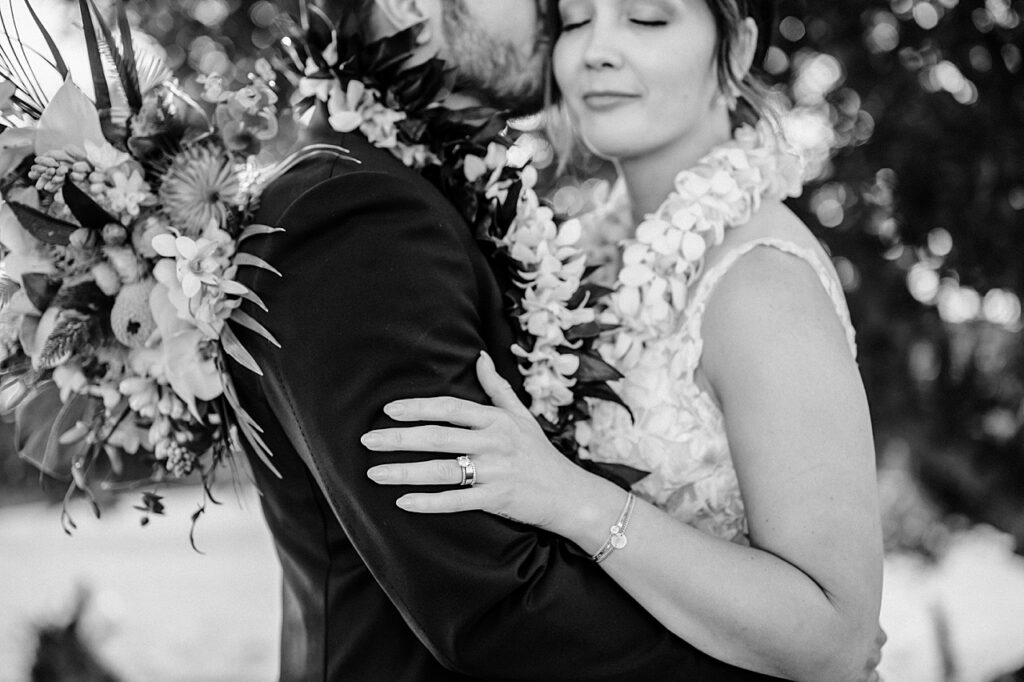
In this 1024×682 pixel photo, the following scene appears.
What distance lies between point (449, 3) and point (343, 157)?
1.56ft

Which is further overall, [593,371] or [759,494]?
[593,371]

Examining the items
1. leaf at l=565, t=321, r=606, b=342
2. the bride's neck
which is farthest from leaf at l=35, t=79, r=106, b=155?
the bride's neck

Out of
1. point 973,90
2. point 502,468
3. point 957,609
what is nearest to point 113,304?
point 502,468

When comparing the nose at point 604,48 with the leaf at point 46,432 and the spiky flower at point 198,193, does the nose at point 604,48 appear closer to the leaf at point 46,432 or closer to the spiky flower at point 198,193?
the spiky flower at point 198,193

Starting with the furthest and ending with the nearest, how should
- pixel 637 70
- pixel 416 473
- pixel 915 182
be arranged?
1. pixel 915 182
2. pixel 637 70
3. pixel 416 473

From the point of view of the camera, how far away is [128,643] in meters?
4.72

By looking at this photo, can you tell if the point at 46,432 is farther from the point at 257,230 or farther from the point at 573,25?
the point at 573,25

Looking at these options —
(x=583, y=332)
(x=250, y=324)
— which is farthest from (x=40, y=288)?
(x=583, y=332)

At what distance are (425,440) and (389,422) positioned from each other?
56mm

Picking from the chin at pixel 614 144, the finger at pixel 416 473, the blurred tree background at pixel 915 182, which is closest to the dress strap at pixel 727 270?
the chin at pixel 614 144

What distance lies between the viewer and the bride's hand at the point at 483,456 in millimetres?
1460

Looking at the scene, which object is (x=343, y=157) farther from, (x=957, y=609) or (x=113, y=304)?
(x=957, y=609)

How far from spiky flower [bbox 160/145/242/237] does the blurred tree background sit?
4.64 feet

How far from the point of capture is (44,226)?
Result: 154 cm
